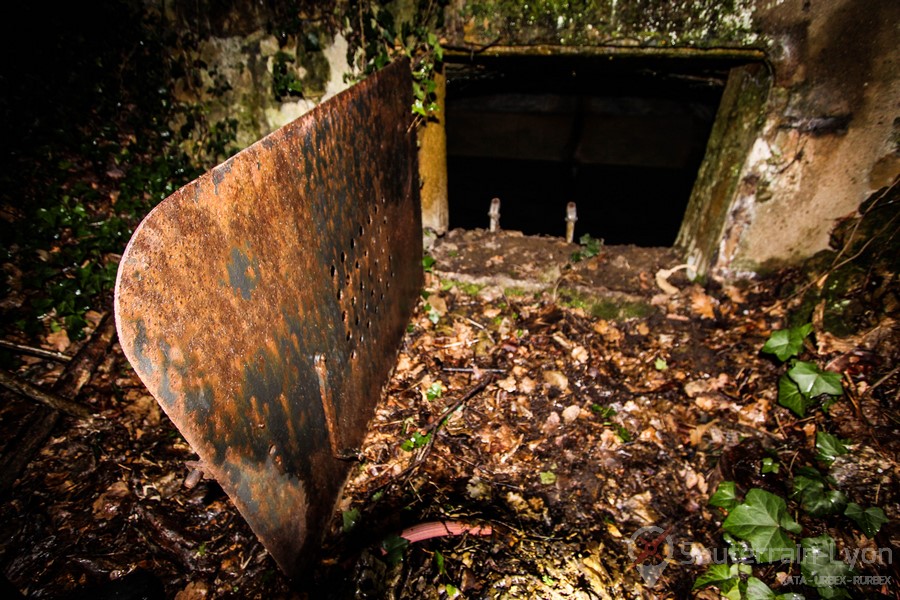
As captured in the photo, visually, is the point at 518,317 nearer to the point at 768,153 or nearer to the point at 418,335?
the point at 418,335

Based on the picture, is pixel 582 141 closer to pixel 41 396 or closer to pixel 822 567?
pixel 822 567

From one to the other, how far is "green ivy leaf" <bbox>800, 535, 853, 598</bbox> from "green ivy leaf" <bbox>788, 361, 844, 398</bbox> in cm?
83

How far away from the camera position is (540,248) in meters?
3.65

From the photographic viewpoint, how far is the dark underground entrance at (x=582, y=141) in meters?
3.02

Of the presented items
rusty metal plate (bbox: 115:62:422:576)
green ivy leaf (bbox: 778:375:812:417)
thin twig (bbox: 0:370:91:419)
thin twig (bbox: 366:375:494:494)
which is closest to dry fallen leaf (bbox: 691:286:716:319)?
green ivy leaf (bbox: 778:375:812:417)

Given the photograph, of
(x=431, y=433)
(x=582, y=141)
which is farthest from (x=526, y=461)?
(x=582, y=141)

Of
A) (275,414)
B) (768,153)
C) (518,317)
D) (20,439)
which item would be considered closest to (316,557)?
(275,414)

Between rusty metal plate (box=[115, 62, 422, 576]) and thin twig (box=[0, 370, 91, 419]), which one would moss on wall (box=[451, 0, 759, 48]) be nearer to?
rusty metal plate (box=[115, 62, 422, 576])

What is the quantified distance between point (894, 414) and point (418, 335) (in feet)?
9.61

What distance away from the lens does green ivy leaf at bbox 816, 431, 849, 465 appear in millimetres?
2225

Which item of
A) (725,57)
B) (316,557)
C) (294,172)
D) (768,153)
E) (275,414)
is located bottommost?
(316,557)

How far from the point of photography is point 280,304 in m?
1.41

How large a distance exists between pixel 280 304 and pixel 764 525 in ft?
8.24

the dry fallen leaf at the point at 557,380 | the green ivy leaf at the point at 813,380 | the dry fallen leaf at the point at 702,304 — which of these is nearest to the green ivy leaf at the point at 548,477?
the dry fallen leaf at the point at 557,380
